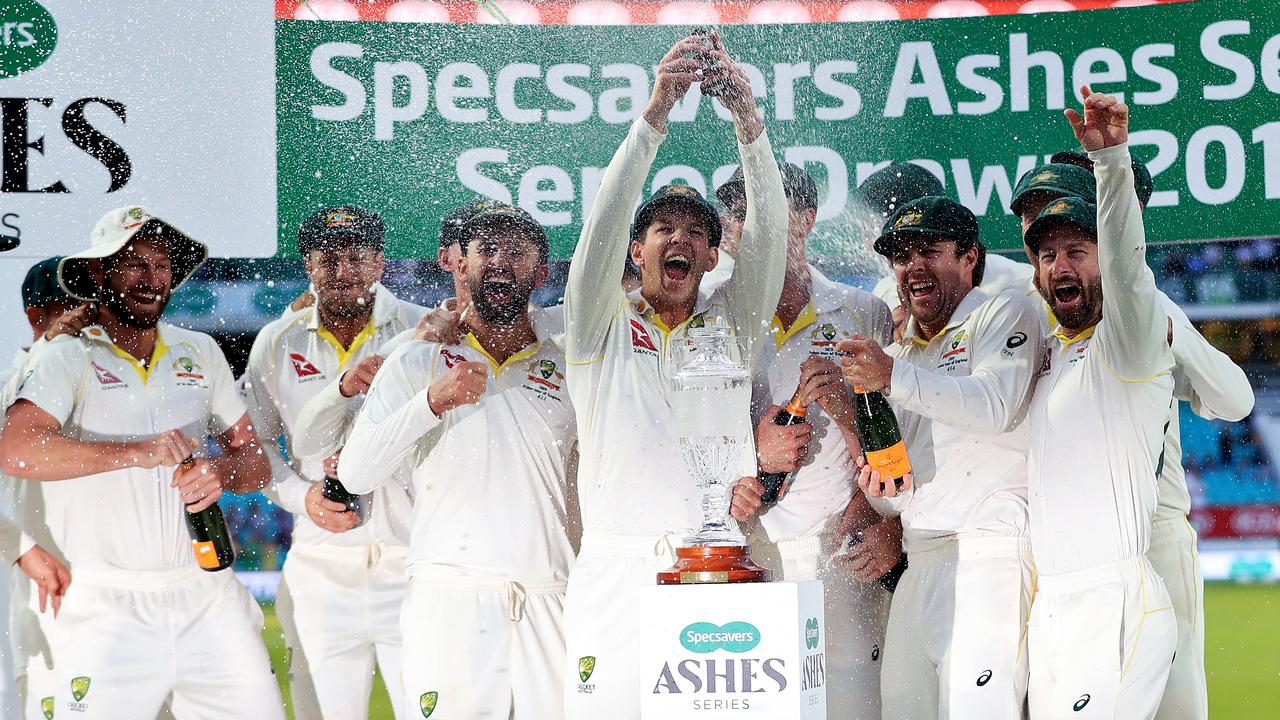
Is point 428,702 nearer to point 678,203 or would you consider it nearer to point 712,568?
point 712,568

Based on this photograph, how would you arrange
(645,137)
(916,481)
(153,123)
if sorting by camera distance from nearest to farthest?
(645,137) < (916,481) < (153,123)

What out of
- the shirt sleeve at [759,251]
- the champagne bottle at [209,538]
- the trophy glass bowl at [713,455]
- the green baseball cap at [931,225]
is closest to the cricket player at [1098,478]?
the green baseball cap at [931,225]

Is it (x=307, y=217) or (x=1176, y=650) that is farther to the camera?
(x=307, y=217)

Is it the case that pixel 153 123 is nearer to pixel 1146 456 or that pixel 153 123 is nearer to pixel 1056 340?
pixel 1056 340

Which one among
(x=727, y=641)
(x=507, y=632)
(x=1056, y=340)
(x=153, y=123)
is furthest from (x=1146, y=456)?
(x=153, y=123)

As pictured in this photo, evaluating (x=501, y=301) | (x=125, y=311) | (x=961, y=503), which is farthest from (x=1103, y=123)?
(x=125, y=311)

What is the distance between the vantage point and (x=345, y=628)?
456 centimetres

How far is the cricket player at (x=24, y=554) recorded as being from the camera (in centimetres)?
441

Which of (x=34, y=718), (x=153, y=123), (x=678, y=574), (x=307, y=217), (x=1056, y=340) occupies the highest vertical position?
(x=153, y=123)

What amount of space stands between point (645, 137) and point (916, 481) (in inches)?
54.5

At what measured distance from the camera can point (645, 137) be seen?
4004mm

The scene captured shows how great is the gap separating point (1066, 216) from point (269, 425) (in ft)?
8.94

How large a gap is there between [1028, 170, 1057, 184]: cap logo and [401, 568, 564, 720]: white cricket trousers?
6.82ft

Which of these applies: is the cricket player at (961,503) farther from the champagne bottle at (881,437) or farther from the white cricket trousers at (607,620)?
the white cricket trousers at (607,620)
